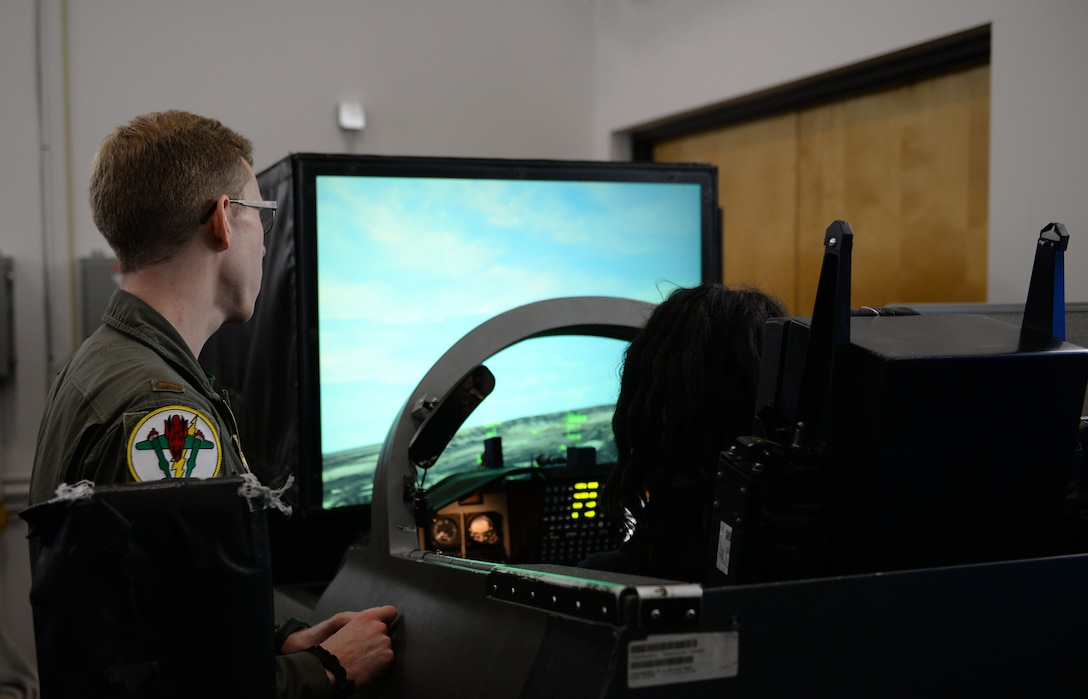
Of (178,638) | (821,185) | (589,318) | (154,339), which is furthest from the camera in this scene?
(821,185)

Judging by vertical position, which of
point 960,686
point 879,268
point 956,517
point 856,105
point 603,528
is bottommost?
point 603,528

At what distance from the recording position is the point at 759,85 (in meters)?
3.20

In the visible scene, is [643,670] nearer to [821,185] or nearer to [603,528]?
[603,528]

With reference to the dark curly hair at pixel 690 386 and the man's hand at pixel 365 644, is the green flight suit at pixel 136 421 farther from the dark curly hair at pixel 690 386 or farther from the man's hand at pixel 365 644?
the dark curly hair at pixel 690 386

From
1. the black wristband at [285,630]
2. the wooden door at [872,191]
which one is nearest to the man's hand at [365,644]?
the black wristband at [285,630]

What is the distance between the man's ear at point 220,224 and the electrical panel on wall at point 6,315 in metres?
2.17

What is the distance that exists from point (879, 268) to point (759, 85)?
2.54 feet

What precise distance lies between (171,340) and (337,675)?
1.83 feet

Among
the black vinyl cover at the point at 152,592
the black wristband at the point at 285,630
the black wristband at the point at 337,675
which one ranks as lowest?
the black wristband at the point at 285,630

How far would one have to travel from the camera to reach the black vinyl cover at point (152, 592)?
754 millimetres

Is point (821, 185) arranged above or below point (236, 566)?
above

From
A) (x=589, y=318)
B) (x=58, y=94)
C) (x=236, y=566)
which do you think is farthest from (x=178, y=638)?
(x=58, y=94)

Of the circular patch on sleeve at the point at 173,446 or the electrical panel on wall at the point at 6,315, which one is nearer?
the circular patch on sleeve at the point at 173,446

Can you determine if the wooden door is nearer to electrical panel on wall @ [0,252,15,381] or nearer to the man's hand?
the man's hand
